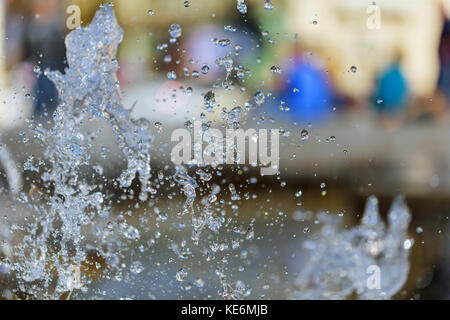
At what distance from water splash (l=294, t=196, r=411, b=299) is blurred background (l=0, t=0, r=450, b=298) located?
8cm

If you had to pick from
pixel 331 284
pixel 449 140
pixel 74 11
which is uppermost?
pixel 449 140

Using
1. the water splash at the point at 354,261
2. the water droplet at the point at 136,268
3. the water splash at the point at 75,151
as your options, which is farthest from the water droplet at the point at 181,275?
the water splash at the point at 354,261

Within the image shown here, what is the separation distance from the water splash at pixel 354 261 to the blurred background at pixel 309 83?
0.27 feet

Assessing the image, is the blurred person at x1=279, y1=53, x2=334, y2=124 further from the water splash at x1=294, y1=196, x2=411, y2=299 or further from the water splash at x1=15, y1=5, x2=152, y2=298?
the water splash at x1=15, y1=5, x2=152, y2=298

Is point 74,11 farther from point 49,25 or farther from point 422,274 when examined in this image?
point 422,274

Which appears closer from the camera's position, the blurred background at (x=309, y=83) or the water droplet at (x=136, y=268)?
the water droplet at (x=136, y=268)

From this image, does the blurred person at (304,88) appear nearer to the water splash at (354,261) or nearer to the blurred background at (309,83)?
the blurred background at (309,83)

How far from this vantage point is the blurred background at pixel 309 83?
1573 millimetres

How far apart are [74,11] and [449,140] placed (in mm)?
3087

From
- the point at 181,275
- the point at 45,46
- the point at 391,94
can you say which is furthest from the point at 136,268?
the point at 391,94
